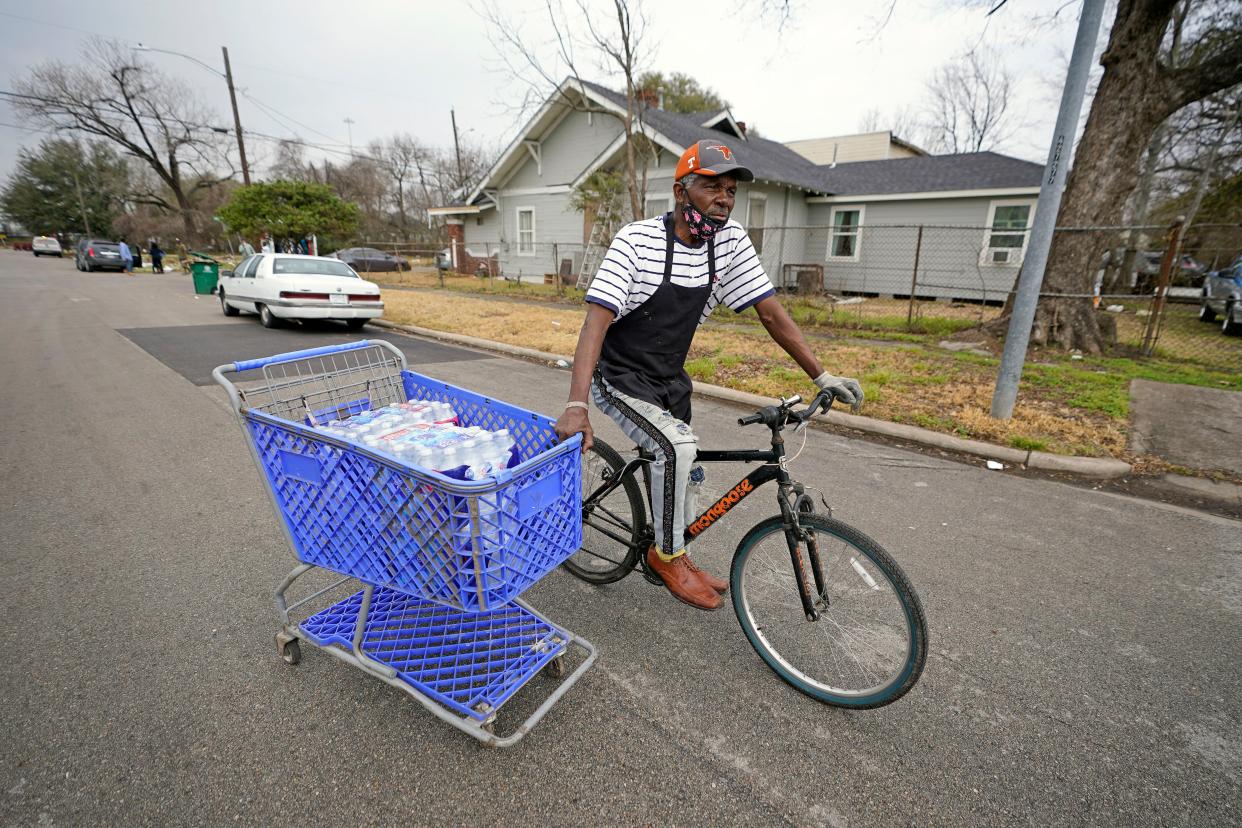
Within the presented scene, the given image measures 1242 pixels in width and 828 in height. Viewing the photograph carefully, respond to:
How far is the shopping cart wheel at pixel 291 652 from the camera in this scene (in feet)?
7.77

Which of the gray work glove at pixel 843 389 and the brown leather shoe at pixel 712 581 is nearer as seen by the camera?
the gray work glove at pixel 843 389

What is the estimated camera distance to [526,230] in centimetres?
2164

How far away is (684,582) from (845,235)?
17878mm

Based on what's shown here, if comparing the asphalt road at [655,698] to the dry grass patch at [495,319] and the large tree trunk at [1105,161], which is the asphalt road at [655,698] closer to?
the large tree trunk at [1105,161]

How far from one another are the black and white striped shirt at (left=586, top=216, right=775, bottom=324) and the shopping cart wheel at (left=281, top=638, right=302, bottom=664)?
6.24 feet

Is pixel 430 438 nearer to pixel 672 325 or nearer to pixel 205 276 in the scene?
pixel 672 325

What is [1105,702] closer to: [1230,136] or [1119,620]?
[1119,620]

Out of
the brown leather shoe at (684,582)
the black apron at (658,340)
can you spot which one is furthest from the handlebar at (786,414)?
the brown leather shoe at (684,582)

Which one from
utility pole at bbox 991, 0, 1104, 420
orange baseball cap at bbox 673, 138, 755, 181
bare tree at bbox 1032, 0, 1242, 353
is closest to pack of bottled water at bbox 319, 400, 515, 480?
orange baseball cap at bbox 673, 138, 755, 181

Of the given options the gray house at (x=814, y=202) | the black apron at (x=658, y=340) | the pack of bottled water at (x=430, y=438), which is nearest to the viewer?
the pack of bottled water at (x=430, y=438)

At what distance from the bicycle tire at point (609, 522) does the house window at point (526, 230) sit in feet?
63.7

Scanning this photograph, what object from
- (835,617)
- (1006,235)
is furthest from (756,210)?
(835,617)

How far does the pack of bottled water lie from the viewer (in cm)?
196

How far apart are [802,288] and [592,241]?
261 inches
